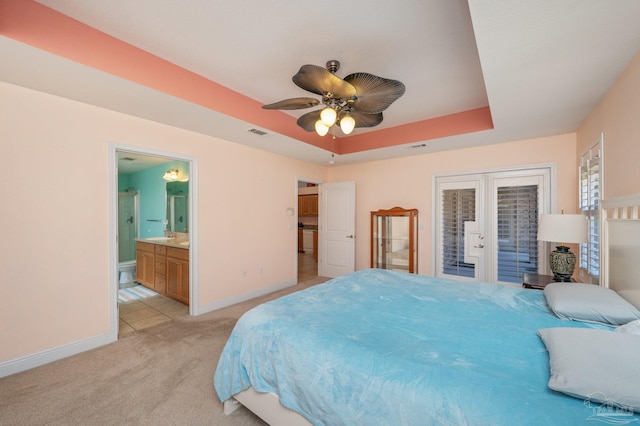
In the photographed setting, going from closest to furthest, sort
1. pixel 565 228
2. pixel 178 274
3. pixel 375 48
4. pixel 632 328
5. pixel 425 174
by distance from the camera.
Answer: pixel 632 328 < pixel 375 48 < pixel 565 228 < pixel 178 274 < pixel 425 174

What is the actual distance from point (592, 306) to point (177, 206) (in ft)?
Result: 19.5

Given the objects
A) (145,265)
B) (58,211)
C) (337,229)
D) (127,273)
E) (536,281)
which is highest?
(58,211)

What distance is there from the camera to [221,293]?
3.79 m

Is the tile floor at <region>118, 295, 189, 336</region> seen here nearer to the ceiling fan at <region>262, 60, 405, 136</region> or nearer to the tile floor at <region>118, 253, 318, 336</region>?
the tile floor at <region>118, 253, 318, 336</region>

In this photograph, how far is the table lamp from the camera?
98.2 inches

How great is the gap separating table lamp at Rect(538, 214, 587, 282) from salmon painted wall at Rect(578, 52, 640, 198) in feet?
1.05

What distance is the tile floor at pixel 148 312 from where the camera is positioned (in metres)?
3.16

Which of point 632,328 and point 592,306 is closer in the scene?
point 632,328

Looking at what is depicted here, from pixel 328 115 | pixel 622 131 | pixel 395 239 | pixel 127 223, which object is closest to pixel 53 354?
pixel 328 115

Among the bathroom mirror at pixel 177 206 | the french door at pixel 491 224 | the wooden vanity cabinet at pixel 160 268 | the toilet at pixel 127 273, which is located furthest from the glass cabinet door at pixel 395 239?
the toilet at pixel 127 273

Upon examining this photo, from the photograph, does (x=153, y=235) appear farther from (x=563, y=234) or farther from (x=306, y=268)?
(x=563, y=234)

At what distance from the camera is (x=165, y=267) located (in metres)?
4.09

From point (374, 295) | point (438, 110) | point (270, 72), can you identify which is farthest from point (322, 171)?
point (374, 295)

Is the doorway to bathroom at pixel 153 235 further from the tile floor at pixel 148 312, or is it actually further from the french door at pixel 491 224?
the french door at pixel 491 224
